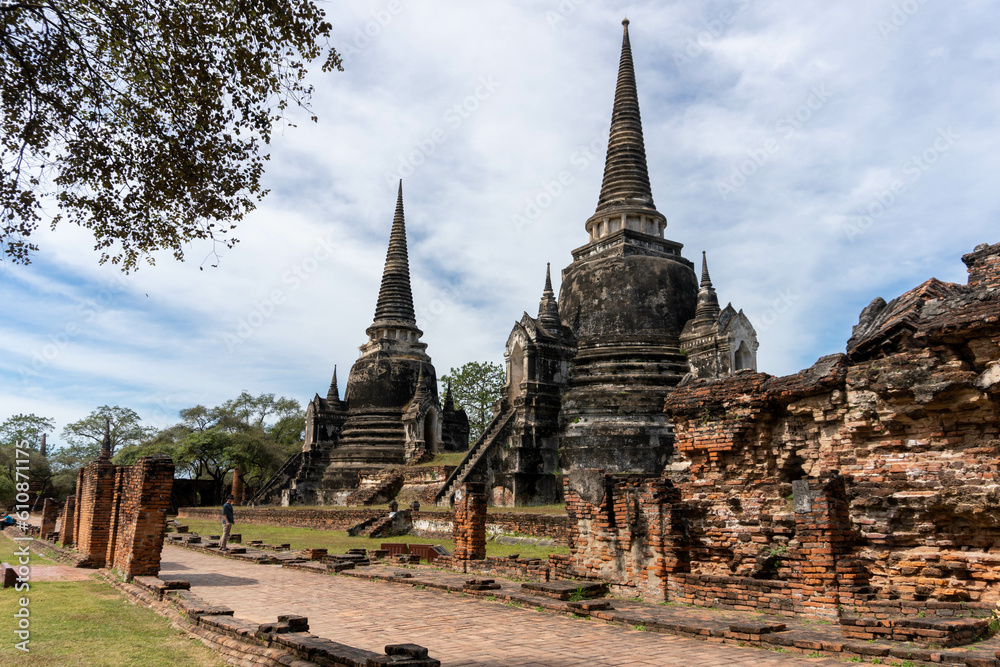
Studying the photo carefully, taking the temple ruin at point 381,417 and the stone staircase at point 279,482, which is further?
the stone staircase at point 279,482

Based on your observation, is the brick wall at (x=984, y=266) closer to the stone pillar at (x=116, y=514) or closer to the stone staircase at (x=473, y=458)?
the stone pillar at (x=116, y=514)

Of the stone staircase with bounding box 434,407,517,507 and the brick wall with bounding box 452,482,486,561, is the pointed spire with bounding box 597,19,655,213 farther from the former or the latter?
the brick wall with bounding box 452,482,486,561

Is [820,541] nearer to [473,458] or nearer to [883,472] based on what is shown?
[883,472]

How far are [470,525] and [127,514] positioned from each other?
231 inches

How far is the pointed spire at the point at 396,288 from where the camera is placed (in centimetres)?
3897

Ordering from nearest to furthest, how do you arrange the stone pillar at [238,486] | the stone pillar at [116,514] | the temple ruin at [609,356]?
the stone pillar at [116,514] → the temple ruin at [609,356] → the stone pillar at [238,486]

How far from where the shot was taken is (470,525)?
→ 43.9 ft

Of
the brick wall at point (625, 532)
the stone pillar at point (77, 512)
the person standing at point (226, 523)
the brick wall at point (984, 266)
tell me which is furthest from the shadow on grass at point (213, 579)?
the brick wall at point (984, 266)

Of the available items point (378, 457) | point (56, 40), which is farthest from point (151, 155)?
point (378, 457)

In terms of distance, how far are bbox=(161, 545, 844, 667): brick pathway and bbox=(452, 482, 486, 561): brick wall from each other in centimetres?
184

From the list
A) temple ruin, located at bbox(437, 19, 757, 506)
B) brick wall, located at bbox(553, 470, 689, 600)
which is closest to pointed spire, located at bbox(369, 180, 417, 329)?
temple ruin, located at bbox(437, 19, 757, 506)

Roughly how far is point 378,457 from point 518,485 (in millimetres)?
11645

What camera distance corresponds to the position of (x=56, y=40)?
6438 mm

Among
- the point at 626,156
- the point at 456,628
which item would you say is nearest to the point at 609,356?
the point at 626,156
